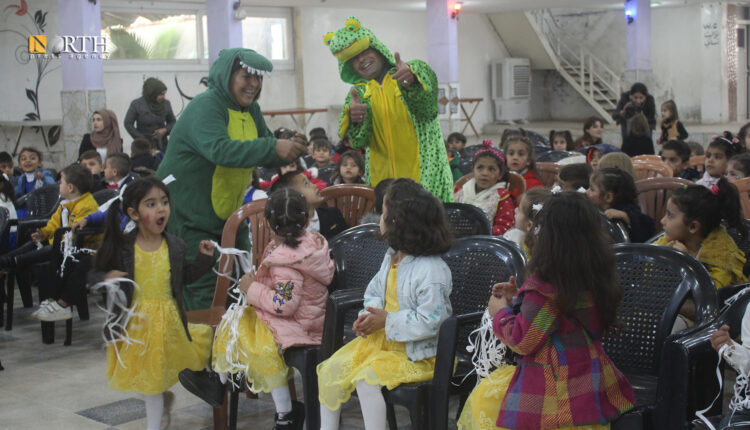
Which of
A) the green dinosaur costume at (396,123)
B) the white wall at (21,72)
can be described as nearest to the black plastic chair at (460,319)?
the green dinosaur costume at (396,123)

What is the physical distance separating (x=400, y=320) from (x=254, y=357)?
2.12 feet

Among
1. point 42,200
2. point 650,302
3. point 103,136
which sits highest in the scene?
point 103,136

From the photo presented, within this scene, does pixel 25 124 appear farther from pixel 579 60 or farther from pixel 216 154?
pixel 579 60

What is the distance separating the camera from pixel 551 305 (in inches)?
86.4

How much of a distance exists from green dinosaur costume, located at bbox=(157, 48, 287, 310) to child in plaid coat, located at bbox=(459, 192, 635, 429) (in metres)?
1.46

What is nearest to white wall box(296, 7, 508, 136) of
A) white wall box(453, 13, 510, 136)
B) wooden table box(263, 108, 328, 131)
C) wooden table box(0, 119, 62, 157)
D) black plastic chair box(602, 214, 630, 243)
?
white wall box(453, 13, 510, 136)

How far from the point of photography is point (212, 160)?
3326mm

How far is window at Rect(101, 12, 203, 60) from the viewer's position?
1338 cm

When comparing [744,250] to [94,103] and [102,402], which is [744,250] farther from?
[94,103]

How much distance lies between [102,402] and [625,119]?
26.6 feet

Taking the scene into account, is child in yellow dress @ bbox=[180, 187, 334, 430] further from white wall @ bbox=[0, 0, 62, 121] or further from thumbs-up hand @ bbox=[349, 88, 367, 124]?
white wall @ bbox=[0, 0, 62, 121]

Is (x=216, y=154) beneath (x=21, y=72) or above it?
beneath

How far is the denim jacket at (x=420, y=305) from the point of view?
2572 millimetres

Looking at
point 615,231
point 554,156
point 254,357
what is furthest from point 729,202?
point 554,156
